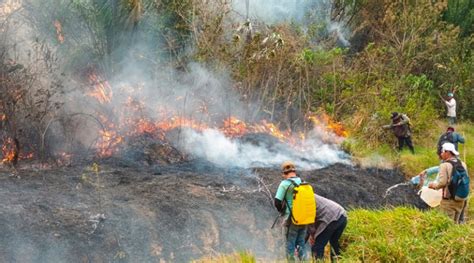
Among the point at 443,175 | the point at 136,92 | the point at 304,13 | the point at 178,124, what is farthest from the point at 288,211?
the point at 304,13

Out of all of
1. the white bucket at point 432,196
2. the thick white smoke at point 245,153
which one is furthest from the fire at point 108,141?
the white bucket at point 432,196

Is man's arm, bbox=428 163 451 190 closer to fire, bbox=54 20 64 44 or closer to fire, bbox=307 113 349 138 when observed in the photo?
fire, bbox=307 113 349 138

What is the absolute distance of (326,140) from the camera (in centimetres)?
1542

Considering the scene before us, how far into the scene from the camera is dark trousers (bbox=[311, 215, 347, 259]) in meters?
6.81

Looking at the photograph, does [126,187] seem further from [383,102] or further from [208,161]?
[383,102]

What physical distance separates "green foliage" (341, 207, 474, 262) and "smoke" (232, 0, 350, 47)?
13.8 metres

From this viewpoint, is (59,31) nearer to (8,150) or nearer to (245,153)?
(8,150)

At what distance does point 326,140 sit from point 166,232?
8121 mm

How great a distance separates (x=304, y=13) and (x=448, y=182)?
52.6 feet

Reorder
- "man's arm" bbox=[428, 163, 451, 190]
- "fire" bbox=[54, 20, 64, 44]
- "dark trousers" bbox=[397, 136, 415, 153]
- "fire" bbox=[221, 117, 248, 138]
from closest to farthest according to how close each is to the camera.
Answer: "man's arm" bbox=[428, 163, 451, 190] → "fire" bbox=[54, 20, 64, 44] → "fire" bbox=[221, 117, 248, 138] → "dark trousers" bbox=[397, 136, 415, 153]

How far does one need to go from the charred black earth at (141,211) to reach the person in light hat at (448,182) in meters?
2.34

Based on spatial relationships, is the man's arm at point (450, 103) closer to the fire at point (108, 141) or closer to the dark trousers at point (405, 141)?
the dark trousers at point (405, 141)

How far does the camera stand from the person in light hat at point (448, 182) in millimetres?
7832

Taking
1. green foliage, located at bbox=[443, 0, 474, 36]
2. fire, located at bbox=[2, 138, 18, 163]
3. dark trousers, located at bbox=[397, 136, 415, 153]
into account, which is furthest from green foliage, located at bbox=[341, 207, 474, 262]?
green foliage, located at bbox=[443, 0, 474, 36]
